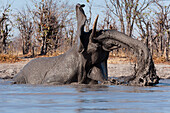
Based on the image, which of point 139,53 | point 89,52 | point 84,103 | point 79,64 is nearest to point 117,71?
point 79,64

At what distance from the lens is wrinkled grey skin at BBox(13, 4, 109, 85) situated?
294 inches

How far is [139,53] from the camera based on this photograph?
7.17 m

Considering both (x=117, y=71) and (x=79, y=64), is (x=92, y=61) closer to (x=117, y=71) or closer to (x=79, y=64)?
(x=79, y=64)

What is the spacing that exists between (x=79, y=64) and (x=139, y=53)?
4.60ft

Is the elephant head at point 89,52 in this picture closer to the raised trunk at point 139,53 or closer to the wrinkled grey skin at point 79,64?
the wrinkled grey skin at point 79,64

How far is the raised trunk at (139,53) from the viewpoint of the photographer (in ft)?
23.4

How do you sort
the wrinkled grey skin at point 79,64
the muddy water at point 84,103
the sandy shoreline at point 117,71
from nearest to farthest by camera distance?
the muddy water at point 84,103
the wrinkled grey skin at point 79,64
the sandy shoreline at point 117,71

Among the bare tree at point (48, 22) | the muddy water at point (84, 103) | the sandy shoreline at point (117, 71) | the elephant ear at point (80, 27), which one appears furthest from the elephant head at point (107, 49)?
the bare tree at point (48, 22)

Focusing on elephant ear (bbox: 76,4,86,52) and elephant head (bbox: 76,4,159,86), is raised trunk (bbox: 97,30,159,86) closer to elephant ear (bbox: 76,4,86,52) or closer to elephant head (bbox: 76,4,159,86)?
elephant head (bbox: 76,4,159,86)

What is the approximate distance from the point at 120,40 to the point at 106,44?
335 millimetres

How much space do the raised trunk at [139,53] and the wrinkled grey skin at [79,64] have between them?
0.27 metres

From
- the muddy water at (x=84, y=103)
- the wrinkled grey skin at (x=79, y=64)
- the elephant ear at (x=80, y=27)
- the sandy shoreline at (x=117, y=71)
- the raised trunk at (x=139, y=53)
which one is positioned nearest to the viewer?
the muddy water at (x=84, y=103)

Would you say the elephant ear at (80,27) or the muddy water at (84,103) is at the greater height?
the elephant ear at (80,27)


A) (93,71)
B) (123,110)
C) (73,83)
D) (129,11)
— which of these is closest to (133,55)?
(93,71)
